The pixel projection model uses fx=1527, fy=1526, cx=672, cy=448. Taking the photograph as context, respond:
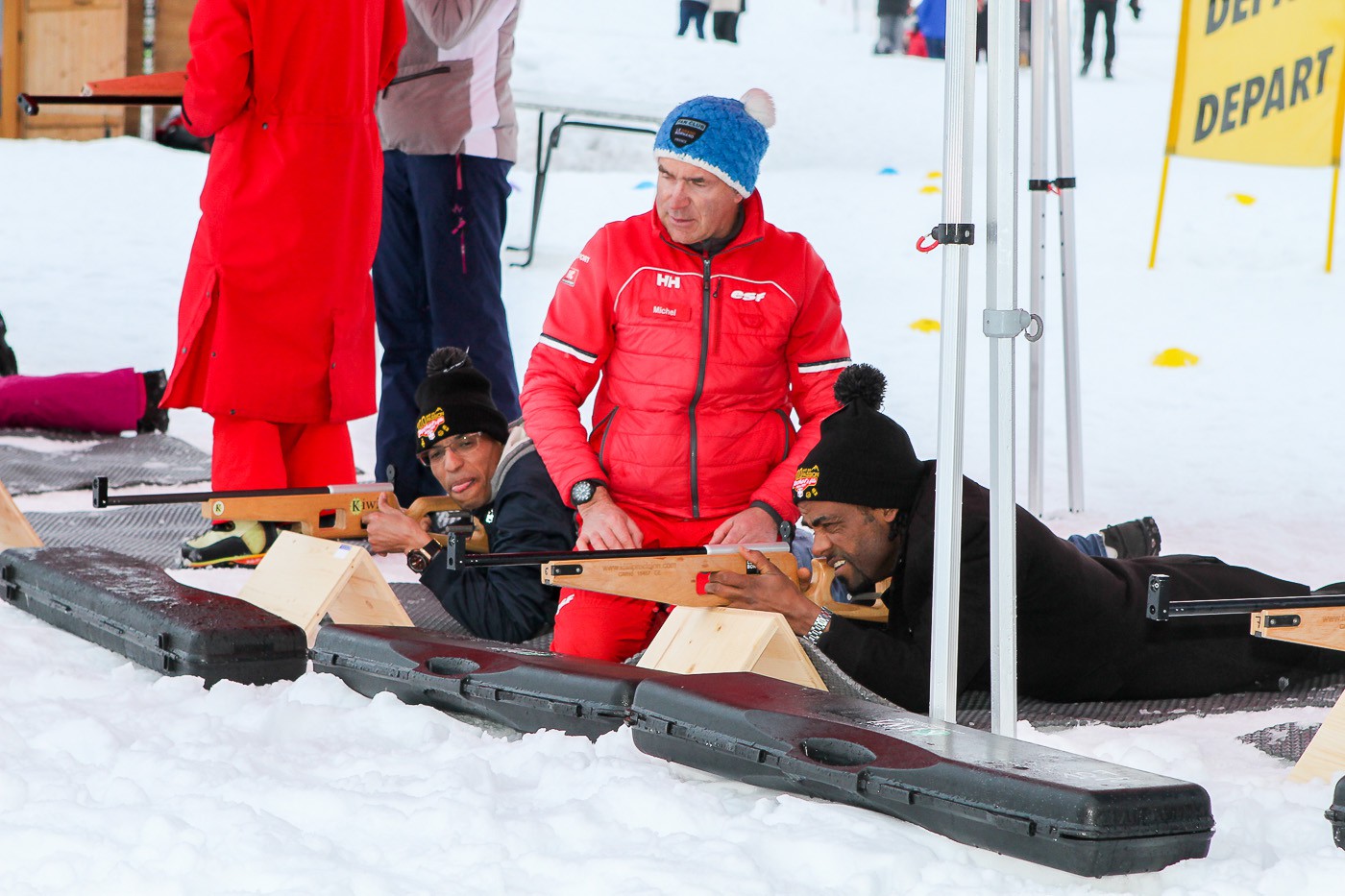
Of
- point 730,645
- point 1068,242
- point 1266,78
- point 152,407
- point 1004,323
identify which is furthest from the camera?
point 152,407

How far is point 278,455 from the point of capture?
3.96 metres

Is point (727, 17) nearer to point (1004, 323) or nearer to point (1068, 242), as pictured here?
point (1068, 242)

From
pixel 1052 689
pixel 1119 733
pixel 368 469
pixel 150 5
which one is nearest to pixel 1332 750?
pixel 1119 733

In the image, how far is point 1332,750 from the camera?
225 centimetres

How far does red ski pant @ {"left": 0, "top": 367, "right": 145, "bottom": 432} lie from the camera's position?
5910mm

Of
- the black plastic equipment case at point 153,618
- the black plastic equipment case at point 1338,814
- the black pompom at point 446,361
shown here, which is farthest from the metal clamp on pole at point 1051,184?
the black plastic equipment case at point 1338,814

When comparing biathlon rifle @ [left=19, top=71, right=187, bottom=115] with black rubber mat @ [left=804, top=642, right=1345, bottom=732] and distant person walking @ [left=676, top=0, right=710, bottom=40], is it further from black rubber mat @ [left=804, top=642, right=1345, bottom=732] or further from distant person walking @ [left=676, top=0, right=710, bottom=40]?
distant person walking @ [left=676, top=0, right=710, bottom=40]

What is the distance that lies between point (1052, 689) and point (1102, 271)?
23.1ft

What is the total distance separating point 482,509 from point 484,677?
1235 mm

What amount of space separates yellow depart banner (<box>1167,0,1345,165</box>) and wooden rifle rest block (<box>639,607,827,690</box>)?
304cm

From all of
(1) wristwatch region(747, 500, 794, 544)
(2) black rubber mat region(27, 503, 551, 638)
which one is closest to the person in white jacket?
(2) black rubber mat region(27, 503, 551, 638)

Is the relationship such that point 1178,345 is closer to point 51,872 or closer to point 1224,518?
point 1224,518

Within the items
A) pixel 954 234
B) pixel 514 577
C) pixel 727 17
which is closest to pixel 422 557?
pixel 514 577

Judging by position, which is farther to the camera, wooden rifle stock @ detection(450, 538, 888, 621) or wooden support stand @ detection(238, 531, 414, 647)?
wooden support stand @ detection(238, 531, 414, 647)
